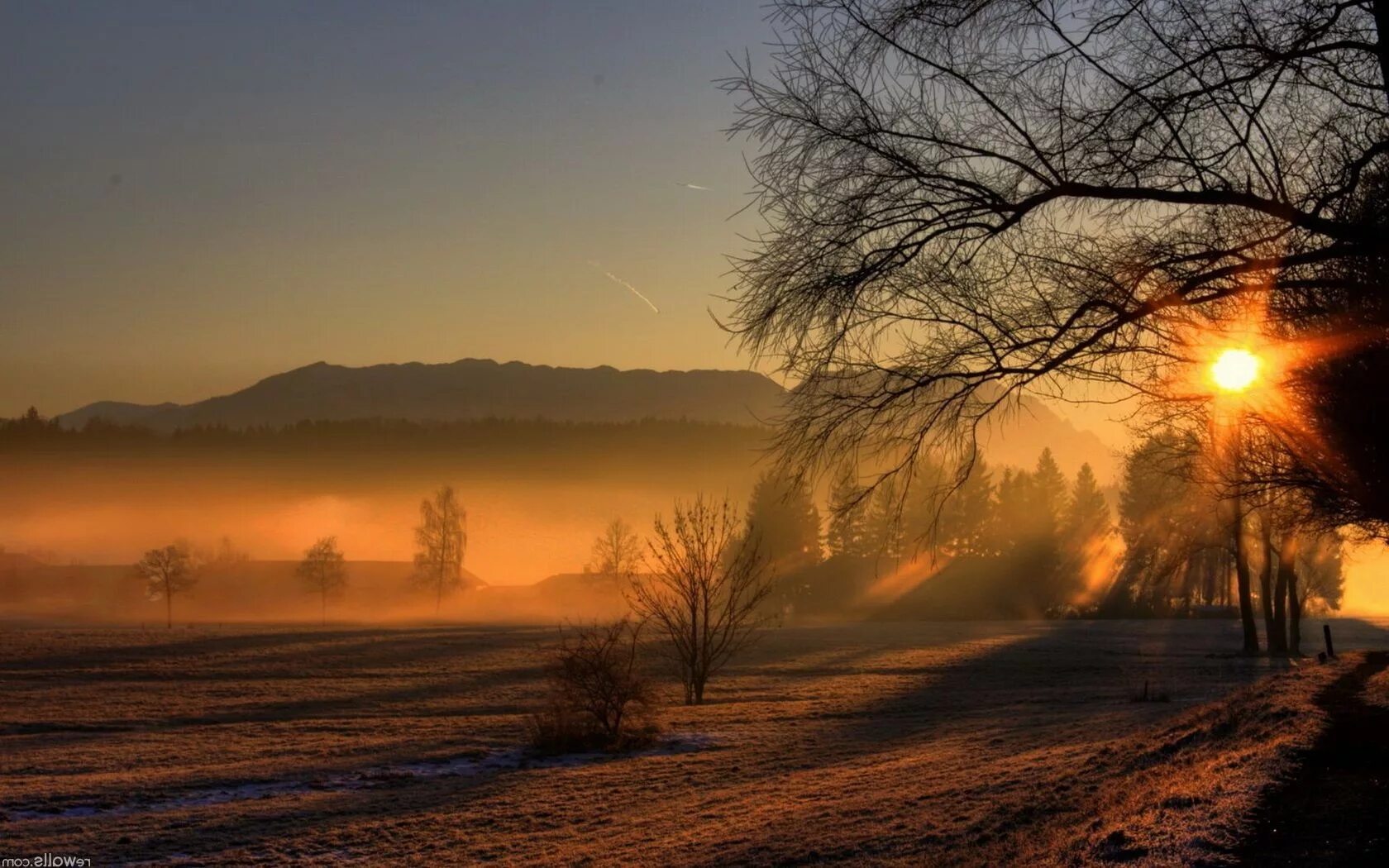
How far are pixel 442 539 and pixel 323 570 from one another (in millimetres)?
27999

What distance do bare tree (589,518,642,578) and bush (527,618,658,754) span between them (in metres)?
90.5

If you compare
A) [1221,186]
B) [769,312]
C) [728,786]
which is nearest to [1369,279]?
[1221,186]

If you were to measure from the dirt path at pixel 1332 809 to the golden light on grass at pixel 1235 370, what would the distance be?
3037 millimetres

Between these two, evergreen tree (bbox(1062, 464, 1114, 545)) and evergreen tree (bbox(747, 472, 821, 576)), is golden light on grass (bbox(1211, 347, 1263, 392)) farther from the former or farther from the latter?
evergreen tree (bbox(1062, 464, 1114, 545))

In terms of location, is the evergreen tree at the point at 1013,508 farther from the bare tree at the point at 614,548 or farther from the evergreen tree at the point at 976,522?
the bare tree at the point at 614,548

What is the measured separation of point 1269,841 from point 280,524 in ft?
601

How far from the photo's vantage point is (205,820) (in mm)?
17031

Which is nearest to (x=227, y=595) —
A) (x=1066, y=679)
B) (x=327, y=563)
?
(x=327, y=563)

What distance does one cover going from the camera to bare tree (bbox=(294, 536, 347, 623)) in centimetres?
10406

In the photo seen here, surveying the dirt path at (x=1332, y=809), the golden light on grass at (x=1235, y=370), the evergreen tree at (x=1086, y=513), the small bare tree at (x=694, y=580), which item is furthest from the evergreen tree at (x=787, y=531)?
the golden light on grass at (x=1235, y=370)

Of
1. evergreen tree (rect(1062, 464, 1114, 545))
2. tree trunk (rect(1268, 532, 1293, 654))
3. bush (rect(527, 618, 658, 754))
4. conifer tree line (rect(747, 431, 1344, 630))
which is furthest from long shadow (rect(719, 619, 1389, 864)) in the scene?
evergreen tree (rect(1062, 464, 1114, 545))

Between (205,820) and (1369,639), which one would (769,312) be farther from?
(1369,639)

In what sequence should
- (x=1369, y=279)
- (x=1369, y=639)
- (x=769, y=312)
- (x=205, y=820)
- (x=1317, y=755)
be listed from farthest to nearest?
(x=1369, y=639) → (x=205, y=820) → (x=1317, y=755) → (x=1369, y=279) → (x=769, y=312)

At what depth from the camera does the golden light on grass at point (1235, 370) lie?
650 cm
